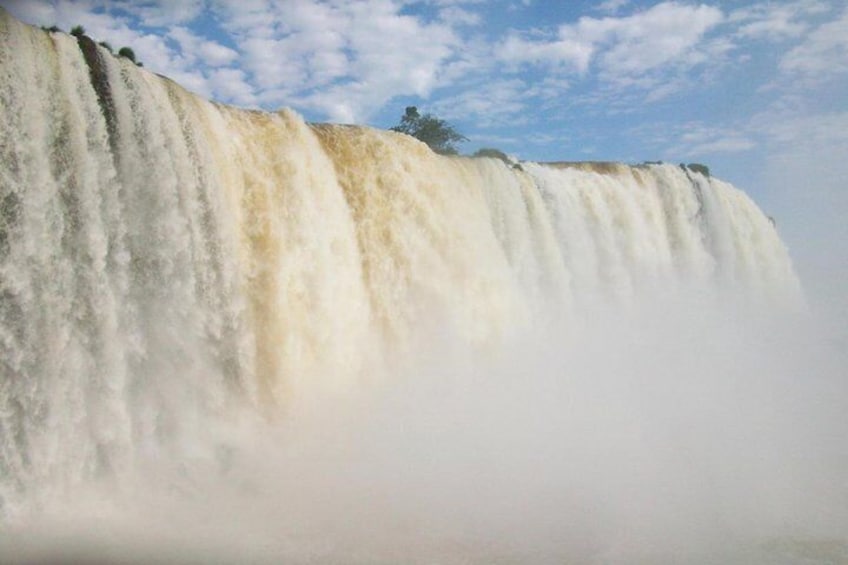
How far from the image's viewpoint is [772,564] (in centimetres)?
609

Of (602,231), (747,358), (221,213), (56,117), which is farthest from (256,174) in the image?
(747,358)

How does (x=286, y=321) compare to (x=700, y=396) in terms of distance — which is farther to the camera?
(x=700, y=396)

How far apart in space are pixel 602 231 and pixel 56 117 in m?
11.3

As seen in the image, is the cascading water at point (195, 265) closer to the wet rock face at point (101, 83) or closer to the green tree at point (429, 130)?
the wet rock face at point (101, 83)

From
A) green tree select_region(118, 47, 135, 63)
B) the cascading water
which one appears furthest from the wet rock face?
green tree select_region(118, 47, 135, 63)

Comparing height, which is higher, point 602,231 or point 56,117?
point 602,231

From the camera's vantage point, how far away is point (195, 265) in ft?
23.7

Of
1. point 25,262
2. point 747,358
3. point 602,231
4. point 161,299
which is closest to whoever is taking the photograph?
point 25,262

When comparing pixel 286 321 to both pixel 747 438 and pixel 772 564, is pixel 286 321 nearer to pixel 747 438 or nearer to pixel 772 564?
pixel 772 564

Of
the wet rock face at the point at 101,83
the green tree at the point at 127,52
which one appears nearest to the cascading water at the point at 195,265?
the wet rock face at the point at 101,83

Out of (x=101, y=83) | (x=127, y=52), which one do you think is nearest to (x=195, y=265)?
(x=101, y=83)

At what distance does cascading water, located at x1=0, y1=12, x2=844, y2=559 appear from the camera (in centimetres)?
603

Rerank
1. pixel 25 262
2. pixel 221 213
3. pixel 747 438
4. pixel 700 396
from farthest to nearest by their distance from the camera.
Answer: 1. pixel 700 396
2. pixel 747 438
3. pixel 221 213
4. pixel 25 262

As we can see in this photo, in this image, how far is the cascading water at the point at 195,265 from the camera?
603cm
